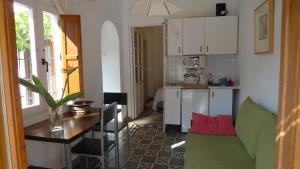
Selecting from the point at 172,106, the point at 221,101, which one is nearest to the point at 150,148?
the point at 172,106

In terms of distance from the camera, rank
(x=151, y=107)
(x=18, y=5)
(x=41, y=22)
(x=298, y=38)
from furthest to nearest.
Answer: (x=151, y=107), (x=41, y=22), (x=18, y=5), (x=298, y=38)

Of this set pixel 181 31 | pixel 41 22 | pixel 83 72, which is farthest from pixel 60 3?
pixel 181 31

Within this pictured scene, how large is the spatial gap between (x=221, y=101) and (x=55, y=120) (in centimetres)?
285

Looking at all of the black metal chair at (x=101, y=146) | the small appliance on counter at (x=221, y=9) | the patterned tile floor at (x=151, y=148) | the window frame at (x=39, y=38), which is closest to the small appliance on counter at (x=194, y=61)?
the small appliance on counter at (x=221, y=9)

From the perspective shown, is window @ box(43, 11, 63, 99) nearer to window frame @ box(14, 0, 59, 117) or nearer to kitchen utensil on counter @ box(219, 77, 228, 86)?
window frame @ box(14, 0, 59, 117)

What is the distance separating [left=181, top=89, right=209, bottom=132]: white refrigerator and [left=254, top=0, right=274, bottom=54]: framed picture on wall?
1.47 m

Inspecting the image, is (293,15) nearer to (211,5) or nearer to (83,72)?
(83,72)

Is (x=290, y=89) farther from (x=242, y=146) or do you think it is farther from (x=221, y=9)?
(x=221, y=9)

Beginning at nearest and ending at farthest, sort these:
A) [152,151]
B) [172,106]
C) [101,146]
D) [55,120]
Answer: [55,120]
[101,146]
[152,151]
[172,106]

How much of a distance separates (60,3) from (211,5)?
2.86 metres

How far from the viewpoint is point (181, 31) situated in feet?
12.9

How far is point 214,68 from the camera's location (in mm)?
4273

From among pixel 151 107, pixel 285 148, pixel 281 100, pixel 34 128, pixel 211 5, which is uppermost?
pixel 211 5

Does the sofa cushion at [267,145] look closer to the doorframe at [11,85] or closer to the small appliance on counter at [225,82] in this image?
the doorframe at [11,85]
